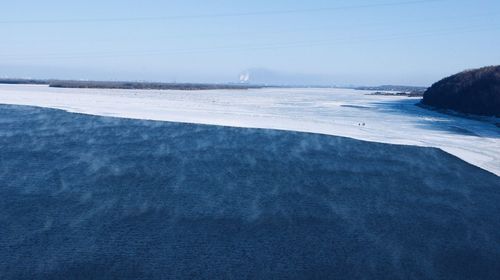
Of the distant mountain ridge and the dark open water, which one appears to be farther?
the distant mountain ridge

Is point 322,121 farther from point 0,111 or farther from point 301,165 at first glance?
point 0,111

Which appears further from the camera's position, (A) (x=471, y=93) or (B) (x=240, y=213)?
(A) (x=471, y=93)

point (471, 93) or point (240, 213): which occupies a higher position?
point (471, 93)

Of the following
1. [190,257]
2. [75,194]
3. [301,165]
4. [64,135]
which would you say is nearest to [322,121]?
[301,165]

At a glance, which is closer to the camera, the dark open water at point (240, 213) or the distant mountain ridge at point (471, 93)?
the dark open water at point (240, 213)
